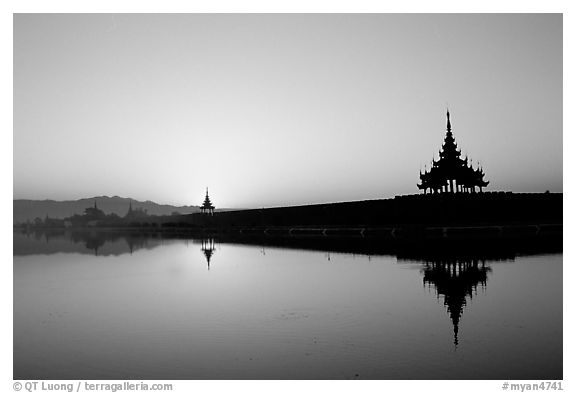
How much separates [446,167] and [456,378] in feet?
162

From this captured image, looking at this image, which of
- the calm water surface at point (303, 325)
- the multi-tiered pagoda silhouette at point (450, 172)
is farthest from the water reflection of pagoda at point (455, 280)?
the multi-tiered pagoda silhouette at point (450, 172)

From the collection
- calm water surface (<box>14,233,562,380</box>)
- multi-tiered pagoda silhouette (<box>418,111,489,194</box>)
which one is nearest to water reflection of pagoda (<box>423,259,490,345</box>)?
calm water surface (<box>14,233,562,380</box>)

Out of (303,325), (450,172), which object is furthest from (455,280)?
(450,172)

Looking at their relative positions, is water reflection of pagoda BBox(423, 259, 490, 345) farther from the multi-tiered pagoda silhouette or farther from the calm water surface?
the multi-tiered pagoda silhouette

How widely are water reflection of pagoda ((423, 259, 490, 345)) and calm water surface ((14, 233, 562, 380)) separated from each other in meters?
0.04

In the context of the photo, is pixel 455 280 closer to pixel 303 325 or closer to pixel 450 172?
pixel 303 325

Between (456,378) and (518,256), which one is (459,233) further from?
(456,378)

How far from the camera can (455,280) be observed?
15.9 m

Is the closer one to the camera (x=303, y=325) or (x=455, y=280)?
(x=303, y=325)

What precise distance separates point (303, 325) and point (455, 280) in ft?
22.5

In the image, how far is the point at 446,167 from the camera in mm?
54281

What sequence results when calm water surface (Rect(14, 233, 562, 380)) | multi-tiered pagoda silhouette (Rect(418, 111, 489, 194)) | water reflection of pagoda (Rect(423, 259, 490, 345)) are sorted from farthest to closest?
multi-tiered pagoda silhouette (Rect(418, 111, 489, 194)) < water reflection of pagoda (Rect(423, 259, 490, 345)) < calm water surface (Rect(14, 233, 562, 380))

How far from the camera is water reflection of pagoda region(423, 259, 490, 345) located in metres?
12.0

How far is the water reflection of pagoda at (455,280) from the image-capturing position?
12031 millimetres
